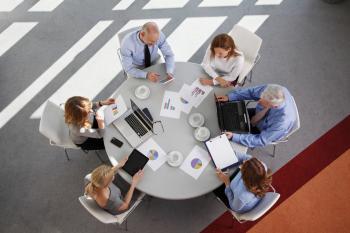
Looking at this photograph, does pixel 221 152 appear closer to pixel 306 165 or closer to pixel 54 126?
pixel 306 165

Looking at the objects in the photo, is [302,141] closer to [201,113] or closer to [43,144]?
[201,113]

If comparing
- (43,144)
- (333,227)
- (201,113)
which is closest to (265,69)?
(201,113)

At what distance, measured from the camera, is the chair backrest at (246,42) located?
3.67 meters

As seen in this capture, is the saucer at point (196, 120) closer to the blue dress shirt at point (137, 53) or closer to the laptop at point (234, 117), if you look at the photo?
the laptop at point (234, 117)

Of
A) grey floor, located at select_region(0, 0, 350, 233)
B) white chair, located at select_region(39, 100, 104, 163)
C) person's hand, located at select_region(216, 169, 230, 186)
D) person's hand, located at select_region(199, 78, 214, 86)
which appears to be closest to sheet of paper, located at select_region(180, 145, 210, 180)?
person's hand, located at select_region(216, 169, 230, 186)

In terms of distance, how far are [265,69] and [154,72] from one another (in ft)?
5.84

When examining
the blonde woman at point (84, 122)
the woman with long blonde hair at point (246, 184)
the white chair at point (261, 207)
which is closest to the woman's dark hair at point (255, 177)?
the woman with long blonde hair at point (246, 184)

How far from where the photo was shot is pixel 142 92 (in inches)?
135

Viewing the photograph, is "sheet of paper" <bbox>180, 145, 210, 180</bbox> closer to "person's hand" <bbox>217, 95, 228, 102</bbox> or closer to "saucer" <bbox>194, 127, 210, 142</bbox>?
"saucer" <bbox>194, 127, 210, 142</bbox>

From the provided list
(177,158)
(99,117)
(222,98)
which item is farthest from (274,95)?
(99,117)

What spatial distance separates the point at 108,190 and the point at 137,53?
158 centimetres

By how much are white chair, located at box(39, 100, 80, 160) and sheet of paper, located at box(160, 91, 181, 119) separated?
3.40 feet

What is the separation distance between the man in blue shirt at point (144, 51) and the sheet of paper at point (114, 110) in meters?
0.35

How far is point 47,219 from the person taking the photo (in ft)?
12.2
